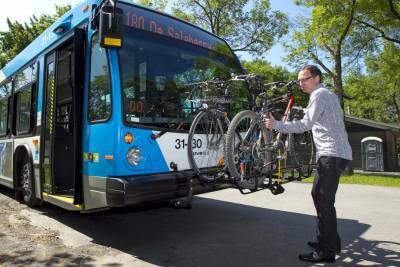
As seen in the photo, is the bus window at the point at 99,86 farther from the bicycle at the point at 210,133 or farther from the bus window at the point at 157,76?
the bicycle at the point at 210,133

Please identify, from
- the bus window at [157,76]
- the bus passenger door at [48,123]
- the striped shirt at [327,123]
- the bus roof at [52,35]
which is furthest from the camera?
the bus passenger door at [48,123]

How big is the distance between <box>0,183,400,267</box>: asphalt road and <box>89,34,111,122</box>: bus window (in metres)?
1.60

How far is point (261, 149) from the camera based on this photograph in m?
5.60

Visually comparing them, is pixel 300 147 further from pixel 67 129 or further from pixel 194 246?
pixel 67 129

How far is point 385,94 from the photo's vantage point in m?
42.7

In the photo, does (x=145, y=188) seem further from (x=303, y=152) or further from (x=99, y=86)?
(x=303, y=152)

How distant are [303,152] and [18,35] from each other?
28.3m

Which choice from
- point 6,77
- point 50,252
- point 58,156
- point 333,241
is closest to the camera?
point 333,241

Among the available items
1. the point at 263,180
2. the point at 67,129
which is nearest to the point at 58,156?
the point at 67,129

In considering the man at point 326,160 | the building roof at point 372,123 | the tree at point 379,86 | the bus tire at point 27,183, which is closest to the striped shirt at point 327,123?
the man at point 326,160

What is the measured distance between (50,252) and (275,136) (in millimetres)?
3415

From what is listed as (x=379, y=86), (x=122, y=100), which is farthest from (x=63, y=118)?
(x=379, y=86)

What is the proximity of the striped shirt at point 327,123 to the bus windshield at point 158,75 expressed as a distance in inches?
68.8

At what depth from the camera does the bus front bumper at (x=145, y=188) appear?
4.79 m
